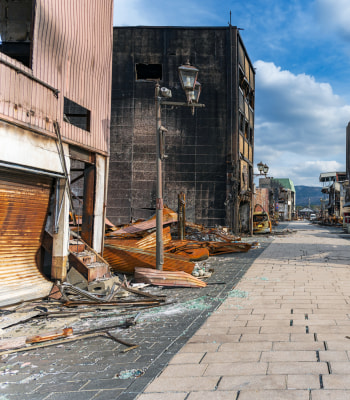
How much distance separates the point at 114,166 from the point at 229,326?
20410 millimetres

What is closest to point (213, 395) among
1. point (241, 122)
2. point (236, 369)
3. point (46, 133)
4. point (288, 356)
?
point (236, 369)

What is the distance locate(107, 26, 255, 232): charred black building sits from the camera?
24891mm

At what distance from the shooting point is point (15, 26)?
10398 mm

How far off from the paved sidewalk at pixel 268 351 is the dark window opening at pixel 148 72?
2024cm

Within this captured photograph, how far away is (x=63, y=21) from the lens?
8.80 metres

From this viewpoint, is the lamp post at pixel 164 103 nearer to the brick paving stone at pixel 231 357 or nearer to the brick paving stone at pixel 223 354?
the brick paving stone at pixel 223 354

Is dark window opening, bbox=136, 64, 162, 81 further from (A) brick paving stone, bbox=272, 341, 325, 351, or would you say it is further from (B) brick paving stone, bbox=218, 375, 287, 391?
(B) brick paving stone, bbox=218, 375, 287, 391

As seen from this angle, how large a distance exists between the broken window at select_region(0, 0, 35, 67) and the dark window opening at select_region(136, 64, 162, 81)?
15.6 metres

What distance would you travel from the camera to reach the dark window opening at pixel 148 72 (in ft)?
84.2

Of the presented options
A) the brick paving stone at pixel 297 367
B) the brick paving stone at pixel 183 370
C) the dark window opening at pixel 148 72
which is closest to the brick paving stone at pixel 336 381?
the brick paving stone at pixel 297 367

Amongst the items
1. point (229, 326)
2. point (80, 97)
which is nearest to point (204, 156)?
point (80, 97)

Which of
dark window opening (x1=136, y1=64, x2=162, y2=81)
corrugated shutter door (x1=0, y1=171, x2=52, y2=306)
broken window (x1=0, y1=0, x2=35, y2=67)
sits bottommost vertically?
corrugated shutter door (x1=0, y1=171, x2=52, y2=306)

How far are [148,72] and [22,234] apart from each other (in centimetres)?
2050

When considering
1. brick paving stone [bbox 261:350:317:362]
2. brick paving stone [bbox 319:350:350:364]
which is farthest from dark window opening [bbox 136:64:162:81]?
brick paving stone [bbox 319:350:350:364]
